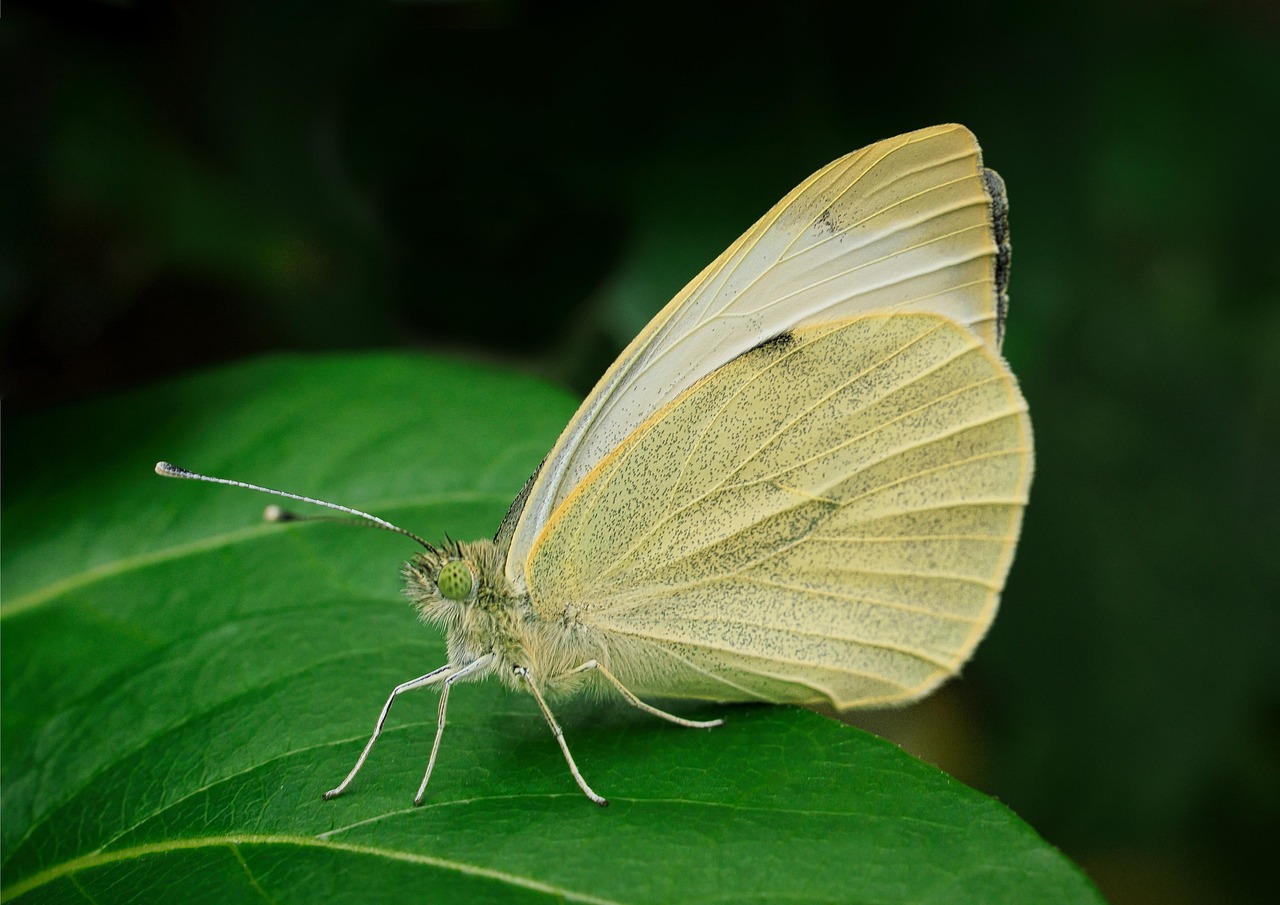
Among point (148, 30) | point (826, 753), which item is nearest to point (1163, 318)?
point (826, 753)

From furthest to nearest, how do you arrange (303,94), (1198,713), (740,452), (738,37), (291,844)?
(1198,713) < (303,94) < (738,37) < (740,452) < (291,844)

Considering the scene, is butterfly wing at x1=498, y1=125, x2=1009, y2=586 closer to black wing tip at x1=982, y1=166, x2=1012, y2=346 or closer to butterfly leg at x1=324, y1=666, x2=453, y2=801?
black wing tip at x1=982, y1=166, x2=1012, y2=346

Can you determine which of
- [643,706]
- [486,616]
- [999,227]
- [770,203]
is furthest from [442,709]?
[770,203]

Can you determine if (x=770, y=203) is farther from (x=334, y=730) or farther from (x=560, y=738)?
(x=334, y=730)

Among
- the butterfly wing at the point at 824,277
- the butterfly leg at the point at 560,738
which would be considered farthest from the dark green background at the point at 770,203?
the butterfly leg at the point at 560,738

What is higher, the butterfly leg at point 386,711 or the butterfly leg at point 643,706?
the butterfly leg at point 386,711

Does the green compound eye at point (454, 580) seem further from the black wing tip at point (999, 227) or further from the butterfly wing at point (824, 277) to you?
the black wing tip at point (999, 227)

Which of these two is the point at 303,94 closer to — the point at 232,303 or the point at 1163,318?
the point at 232,303

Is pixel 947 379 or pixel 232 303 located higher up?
pixel 232 303
